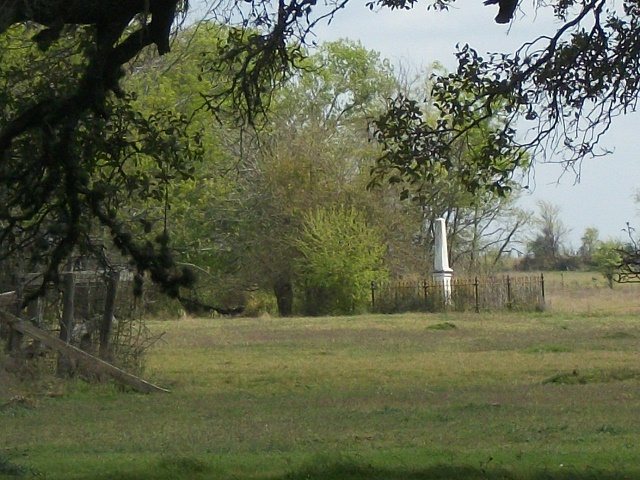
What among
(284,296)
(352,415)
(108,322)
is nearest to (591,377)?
(352,415)

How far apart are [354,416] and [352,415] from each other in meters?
0.12

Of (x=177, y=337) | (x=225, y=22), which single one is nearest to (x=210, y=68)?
(x=225, y=22)

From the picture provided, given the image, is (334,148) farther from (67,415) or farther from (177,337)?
(67,415)

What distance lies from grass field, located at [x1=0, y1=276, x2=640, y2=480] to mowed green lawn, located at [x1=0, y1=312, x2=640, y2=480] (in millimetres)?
30

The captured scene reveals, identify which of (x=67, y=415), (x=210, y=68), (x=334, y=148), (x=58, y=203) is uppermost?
(x=334, y=148)

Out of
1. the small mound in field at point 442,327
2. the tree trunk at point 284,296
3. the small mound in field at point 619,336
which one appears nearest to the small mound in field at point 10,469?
the small mound in field at point 619,336

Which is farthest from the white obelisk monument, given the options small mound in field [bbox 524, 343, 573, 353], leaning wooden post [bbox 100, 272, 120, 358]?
leaning wooden post [bbox 100, 272, 120, 358]

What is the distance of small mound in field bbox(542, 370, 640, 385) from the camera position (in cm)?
2042

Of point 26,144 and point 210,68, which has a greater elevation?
point 210,68

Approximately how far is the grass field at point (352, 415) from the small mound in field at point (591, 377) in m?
0.04

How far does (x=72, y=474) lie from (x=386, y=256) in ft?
157

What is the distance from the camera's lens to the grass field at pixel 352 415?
10.5 metres

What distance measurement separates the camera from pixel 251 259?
181ft

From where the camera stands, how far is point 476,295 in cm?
5200
